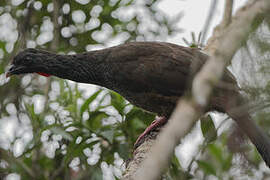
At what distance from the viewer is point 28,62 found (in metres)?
4.73

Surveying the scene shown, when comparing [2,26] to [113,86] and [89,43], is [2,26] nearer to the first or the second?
[89,43]

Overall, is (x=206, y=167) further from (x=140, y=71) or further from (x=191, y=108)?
(x=191, y=108)

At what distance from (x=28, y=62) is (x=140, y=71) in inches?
51.8

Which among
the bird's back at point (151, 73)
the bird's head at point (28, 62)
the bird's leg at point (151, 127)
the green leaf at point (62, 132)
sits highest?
the bird's back at point (151, 73)

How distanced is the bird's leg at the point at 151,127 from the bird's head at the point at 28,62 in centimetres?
134

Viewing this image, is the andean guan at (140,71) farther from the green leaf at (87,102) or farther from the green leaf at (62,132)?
the green leaf at (62,132)

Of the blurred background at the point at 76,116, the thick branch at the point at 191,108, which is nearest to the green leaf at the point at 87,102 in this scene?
the blurred background at the point at 76,116

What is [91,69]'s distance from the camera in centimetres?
458

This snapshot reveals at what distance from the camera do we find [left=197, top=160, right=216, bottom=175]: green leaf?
4457 millimetres

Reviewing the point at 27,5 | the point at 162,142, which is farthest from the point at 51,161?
the point at 162,142

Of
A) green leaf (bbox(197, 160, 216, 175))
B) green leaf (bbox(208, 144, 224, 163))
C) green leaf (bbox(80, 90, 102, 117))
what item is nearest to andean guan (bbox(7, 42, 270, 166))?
green leaf (bbox(80, 90, 102, 117))

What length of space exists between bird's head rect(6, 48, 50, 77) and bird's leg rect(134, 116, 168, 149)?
4.40ft

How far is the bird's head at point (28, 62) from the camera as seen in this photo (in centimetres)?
472

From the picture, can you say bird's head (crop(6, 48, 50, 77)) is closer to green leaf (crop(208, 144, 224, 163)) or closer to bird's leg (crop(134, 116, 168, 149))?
bird's leg (crop(134, 116, 168, 149))
